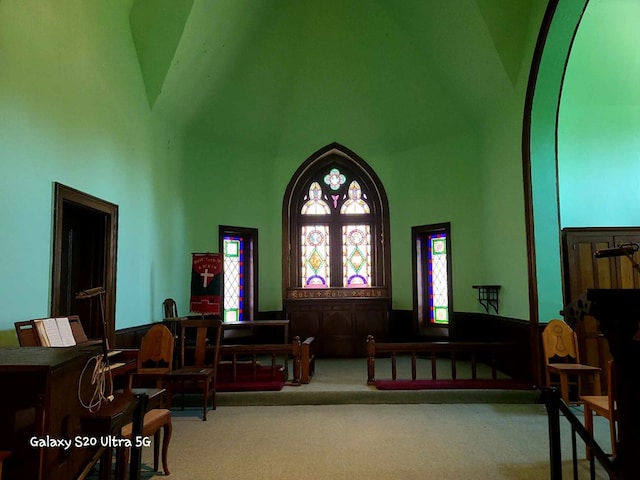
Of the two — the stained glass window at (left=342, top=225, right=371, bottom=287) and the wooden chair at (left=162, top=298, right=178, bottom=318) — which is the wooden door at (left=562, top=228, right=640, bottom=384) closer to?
the stained glass window at (left=342, top=225, right=371, bottom=287)

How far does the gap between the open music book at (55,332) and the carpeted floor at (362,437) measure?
41.7 inches

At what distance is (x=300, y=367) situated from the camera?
17.6 ft

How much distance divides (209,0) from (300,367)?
4314 mm

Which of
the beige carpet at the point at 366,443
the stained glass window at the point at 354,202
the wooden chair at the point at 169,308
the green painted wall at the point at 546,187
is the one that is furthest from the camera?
the stained glass window at the point at 354,202

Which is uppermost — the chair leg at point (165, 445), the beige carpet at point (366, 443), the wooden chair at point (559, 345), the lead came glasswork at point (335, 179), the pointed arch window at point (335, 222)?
the lead came glasswork at point (335, 179)

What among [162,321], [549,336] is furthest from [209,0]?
[549,336]

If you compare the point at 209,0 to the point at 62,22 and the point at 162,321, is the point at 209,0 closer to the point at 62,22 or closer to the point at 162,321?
the point at 62,22

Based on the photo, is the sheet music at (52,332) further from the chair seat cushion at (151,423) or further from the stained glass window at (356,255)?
the stained glass window at (356,255)

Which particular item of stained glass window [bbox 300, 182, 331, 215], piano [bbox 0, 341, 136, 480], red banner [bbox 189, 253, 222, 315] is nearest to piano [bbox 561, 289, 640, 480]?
piano [bbox 0, 341, 136, 480]

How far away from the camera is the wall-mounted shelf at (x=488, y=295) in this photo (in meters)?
6.16

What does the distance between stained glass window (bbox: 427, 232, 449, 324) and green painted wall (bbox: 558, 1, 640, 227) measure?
2.17m

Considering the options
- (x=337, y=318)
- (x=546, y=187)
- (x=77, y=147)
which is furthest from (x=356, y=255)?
(x=77, y=147)

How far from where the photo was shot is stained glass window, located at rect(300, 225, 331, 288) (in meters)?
7.97

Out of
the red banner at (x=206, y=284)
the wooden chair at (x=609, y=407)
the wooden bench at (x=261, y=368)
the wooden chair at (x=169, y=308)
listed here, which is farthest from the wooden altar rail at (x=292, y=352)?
the wooden chair at (x=609, y=407)
